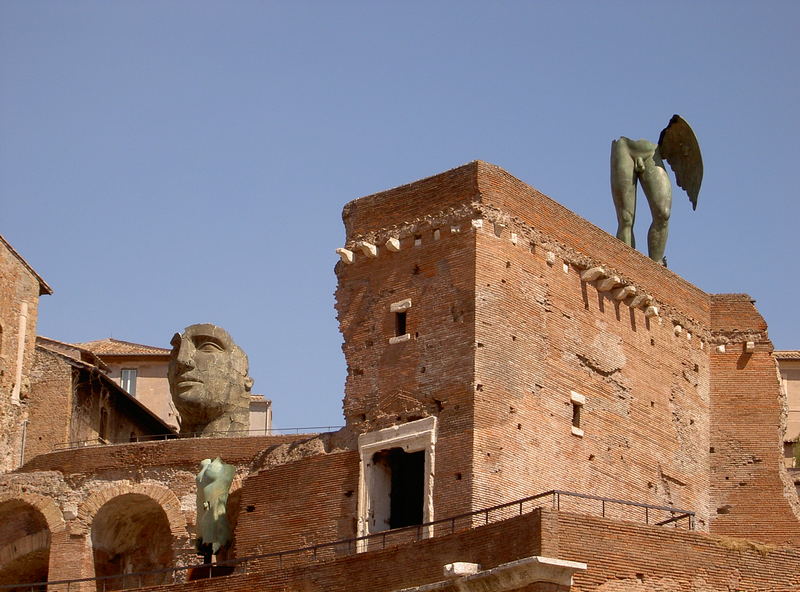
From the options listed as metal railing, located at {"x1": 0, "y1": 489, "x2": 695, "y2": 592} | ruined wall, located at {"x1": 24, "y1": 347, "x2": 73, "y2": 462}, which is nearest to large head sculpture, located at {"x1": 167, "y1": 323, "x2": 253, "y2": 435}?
ruined wall, located at {"x1": 24, "y1": 347, "x2": 73, "y2": 462}

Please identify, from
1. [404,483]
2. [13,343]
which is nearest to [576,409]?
[404,483]

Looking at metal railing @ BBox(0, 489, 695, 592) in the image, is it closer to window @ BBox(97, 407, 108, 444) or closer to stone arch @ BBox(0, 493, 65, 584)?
stone arch @ BBox(0, 493, 65, 584)

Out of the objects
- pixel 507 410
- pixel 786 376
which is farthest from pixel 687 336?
pixel 786 376

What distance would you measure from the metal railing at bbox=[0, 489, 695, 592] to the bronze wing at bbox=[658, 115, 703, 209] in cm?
777

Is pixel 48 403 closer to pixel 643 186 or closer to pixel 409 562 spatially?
pixel 643 186

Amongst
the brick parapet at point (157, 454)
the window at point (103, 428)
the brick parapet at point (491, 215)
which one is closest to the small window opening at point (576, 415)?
the brick parapet at point (491, 215)

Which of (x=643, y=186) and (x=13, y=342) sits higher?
(x=643, y=186)

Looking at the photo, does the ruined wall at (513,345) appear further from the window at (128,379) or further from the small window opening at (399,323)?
the window at (128,379)

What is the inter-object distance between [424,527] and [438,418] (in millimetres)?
2027

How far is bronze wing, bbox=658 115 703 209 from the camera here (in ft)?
131

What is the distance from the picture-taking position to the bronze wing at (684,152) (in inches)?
1577

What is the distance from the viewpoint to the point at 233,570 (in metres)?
34.2

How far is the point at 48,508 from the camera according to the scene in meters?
37.2

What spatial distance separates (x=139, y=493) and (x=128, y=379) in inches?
695
